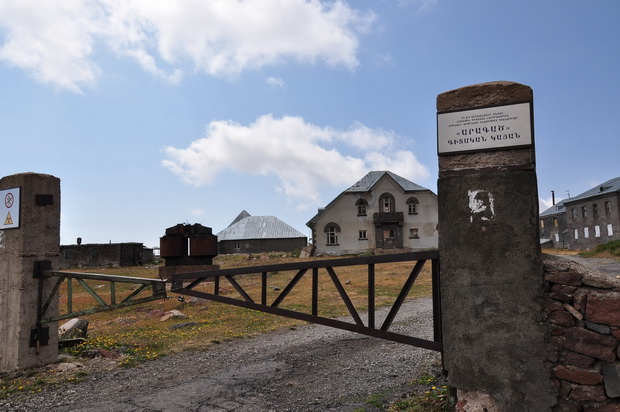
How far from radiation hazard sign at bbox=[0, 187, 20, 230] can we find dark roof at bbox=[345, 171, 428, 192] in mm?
39082

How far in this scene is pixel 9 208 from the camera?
9.88m

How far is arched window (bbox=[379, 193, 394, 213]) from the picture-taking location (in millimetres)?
47031

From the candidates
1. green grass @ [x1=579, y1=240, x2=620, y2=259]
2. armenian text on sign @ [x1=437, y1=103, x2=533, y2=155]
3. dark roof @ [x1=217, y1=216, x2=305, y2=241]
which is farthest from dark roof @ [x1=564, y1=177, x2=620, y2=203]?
armenian text on sign @ [x1=437, y1=103, x2=533, y2=155]

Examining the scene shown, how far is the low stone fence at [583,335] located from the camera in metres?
4.78

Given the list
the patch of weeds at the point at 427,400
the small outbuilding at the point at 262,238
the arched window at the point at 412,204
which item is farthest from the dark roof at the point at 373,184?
the patch of weeds at the point at 427,400

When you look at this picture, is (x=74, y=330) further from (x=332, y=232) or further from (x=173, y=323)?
(x=332, y=232)

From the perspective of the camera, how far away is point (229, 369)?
8.86 meters

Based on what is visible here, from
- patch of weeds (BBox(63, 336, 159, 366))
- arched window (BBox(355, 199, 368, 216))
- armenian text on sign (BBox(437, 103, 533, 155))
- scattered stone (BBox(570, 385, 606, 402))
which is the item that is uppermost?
arched window (BBox(355, 199, 368, 216))

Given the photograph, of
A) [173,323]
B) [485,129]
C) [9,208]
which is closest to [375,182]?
[173,323]

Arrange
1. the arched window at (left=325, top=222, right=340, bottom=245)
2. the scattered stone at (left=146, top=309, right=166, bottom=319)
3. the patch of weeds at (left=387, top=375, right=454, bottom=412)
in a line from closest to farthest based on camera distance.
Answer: the patch of weeds at (left=387, top=375, right=454, bottom=412) → the scattered stone at (left=146, top=309, right=166, bottom=319) → the arched window at (left=325, top=222, right=340, bottom=245)

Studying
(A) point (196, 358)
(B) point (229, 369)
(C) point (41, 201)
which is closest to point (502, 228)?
(B) point (229, 369)

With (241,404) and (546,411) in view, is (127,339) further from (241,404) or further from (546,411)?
(546,411)

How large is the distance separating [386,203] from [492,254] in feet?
139

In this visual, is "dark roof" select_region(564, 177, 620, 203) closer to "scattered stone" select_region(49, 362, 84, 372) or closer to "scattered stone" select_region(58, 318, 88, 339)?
"scattered stone" select_region(58, 318, 88, 339)
